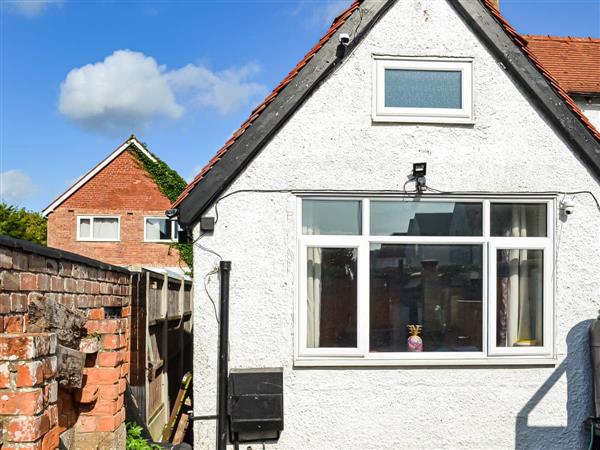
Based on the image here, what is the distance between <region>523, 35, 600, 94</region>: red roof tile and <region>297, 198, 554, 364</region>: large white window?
382 cm

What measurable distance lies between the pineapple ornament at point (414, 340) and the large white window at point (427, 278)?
15 millimetres

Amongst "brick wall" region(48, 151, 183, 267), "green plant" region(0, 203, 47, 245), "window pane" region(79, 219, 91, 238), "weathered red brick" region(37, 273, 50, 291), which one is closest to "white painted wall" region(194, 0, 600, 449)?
"weathered red brick" region(37, 273, 50, 291)

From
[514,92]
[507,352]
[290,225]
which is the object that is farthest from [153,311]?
[514,92]

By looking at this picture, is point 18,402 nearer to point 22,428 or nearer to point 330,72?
point 22,428

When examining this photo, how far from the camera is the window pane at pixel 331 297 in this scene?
5445mm

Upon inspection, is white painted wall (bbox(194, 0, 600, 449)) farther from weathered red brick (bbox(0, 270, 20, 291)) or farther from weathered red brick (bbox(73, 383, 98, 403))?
weathered red brick (bbox(0, 270, 20, 291))

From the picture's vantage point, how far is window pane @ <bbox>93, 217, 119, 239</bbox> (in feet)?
76.1

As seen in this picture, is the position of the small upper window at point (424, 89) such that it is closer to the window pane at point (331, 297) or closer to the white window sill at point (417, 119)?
the white window sill at point (417, 119)

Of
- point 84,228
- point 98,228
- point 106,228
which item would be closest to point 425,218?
point 106,228

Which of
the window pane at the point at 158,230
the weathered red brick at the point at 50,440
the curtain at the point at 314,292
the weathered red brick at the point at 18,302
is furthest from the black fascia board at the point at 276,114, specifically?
the window pane at the point at 158,230

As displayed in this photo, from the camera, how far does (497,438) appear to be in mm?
5375

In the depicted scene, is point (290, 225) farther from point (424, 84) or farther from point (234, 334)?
point (424, 84)

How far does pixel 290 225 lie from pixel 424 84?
2.12 m

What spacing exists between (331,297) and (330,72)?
2391 millimetres
